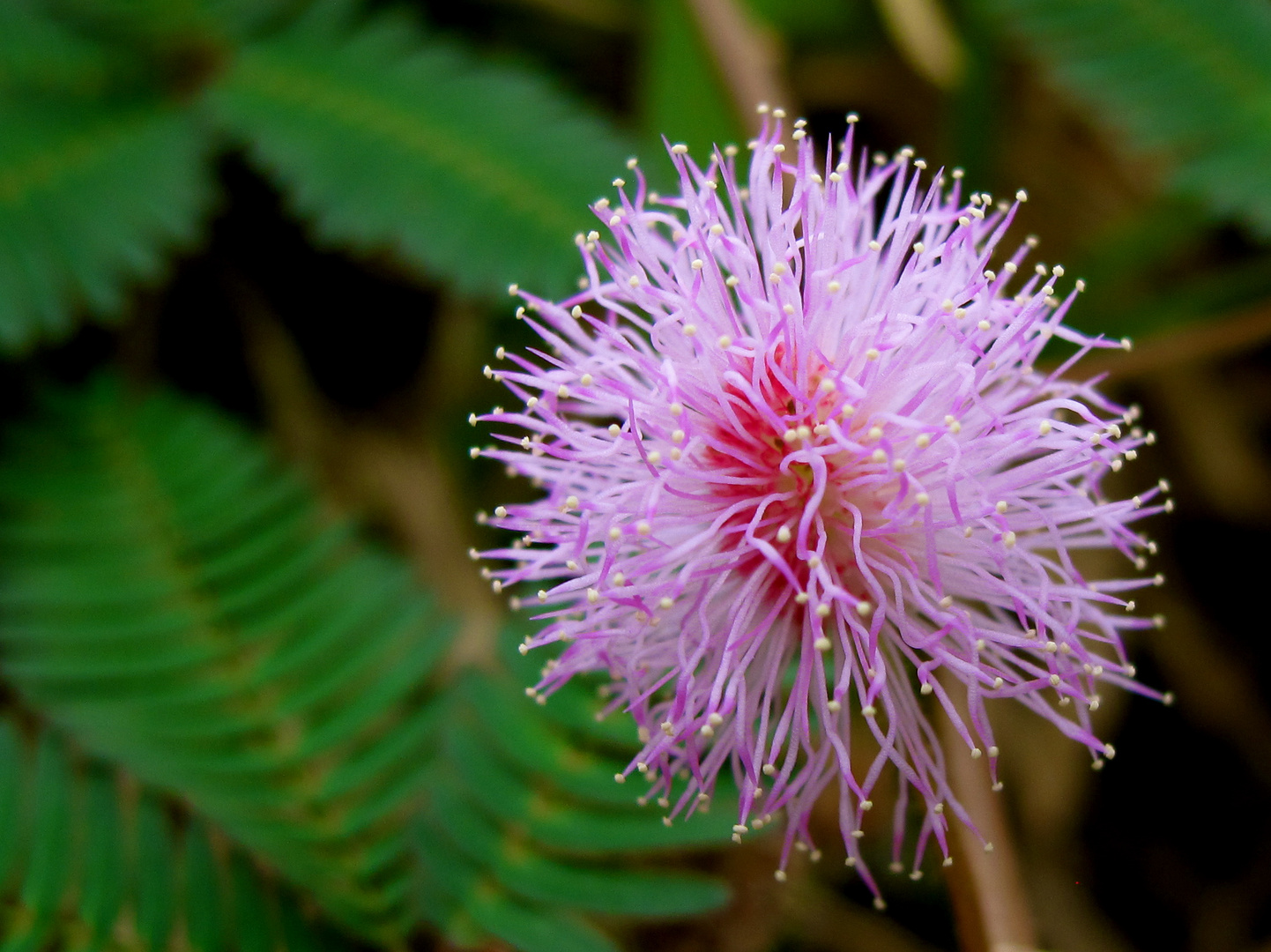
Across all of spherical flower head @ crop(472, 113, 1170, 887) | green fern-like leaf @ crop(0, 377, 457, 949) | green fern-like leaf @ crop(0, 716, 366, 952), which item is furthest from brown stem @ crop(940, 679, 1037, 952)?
green fern-like leaf @ crop(0, 716, 366, 952)

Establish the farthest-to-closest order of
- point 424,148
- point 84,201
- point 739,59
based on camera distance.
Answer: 1. point 739,59
2. point 424,148
3. point 84,201

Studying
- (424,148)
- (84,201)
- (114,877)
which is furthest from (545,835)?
(84,201)

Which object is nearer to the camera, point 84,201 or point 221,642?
point 221,642

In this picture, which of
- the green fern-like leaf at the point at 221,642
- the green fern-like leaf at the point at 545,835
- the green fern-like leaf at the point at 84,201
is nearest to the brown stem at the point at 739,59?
the green fern-like leaf at the point at 84,201

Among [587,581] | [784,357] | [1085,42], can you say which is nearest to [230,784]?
[587,581]

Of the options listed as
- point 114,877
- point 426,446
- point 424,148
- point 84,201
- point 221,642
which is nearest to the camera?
point 114,877

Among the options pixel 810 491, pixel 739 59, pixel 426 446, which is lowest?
pixel 810 491

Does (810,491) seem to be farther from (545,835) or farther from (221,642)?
(221,642)
